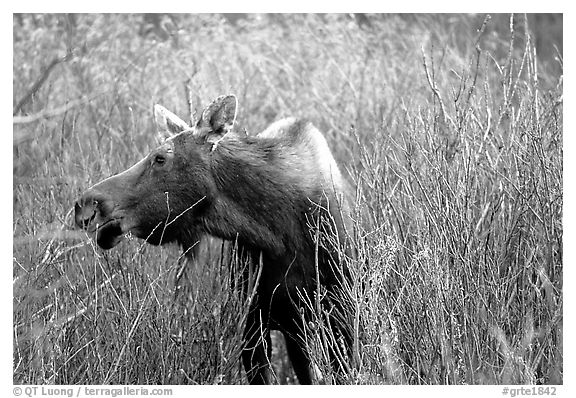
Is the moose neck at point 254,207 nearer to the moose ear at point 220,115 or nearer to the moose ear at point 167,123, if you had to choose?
the moose ear at point 220,115

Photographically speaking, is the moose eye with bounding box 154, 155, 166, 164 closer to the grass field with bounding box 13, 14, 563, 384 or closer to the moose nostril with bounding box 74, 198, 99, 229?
the moose nostril with bounding box 74, 198, 99, 229

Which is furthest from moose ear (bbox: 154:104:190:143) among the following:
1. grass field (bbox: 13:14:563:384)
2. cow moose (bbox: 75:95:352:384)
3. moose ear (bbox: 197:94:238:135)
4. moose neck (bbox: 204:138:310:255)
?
grass field (bbox: 13:14:563:384)

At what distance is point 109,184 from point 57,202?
109 centimetres

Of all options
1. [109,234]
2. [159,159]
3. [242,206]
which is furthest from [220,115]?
[109,234]

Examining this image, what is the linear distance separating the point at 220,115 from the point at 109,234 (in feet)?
3.02

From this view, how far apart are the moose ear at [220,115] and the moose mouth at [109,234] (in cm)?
75

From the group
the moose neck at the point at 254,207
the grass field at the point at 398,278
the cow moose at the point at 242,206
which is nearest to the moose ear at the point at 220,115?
the cow moose at the point at 242,206

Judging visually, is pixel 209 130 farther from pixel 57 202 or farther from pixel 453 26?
pixel 453 26

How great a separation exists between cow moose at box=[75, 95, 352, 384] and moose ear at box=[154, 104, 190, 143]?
0.13 meters

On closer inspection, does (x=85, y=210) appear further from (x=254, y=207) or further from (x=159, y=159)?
(x=254, y=207)

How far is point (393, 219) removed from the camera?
18.3 ft

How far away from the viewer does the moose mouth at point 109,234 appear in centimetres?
537

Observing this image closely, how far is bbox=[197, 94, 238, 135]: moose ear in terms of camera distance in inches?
214
